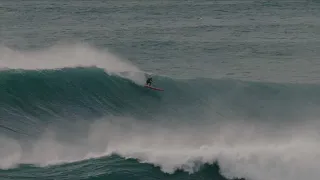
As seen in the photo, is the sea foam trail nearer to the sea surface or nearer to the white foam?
the sea surface

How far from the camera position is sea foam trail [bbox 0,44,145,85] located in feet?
134

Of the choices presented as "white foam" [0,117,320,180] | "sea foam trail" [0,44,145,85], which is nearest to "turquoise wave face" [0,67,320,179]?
"white foam" [0,117,320,180]

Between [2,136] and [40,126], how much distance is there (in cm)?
257

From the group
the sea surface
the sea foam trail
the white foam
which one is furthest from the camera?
the sea foam trail

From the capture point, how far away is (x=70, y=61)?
142ft

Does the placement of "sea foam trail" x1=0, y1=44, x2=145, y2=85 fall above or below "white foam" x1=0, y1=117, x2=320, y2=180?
above

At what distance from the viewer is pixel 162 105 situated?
38.8 metres

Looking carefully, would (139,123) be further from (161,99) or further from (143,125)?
(161,99)

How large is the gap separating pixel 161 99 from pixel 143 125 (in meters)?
4.22

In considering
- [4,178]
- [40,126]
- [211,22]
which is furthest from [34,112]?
[211,22]

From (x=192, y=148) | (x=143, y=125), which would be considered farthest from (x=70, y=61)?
(x=192, y=148)

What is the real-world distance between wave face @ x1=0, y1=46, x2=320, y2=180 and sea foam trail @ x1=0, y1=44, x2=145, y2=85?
0.44 ft

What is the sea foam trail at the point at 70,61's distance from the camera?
134 ft

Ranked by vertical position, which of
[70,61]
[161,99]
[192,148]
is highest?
[70,61]
